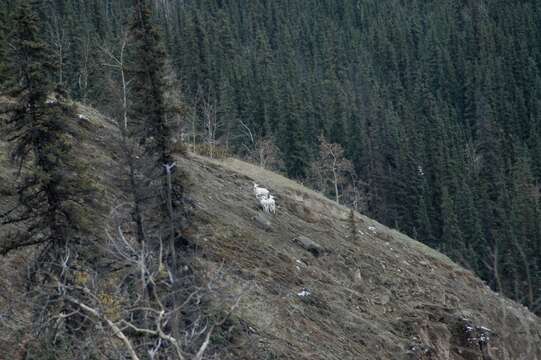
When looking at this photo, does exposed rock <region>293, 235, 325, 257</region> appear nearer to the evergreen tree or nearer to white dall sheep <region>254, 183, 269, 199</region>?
white dall sheep <region>254, 183, 269, 199</region>

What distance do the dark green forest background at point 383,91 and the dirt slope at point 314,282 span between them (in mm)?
4477

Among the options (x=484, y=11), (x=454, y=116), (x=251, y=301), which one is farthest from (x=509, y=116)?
(x=251, y=301)

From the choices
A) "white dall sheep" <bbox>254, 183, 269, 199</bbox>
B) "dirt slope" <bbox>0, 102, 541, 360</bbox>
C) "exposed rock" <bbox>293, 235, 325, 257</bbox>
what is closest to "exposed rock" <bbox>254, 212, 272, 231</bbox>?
"dirt slope" <bbox>0, 102, 541, 360</bbox>

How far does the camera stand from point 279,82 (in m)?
96.2

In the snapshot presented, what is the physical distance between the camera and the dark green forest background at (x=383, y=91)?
67.2 meters

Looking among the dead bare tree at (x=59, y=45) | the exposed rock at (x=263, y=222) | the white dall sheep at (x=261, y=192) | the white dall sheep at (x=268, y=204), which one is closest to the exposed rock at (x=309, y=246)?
the exposed rock at (x=263, y=222)

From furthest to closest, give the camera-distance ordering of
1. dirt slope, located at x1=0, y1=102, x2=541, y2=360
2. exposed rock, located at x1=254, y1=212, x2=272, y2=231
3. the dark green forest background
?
1. the dark green forest background
2. exposed rock, located at x1=254, y1=212, x2=272, y2=231
3. dirt slope, located at x1=0, y1=102, x2=541, y2=360

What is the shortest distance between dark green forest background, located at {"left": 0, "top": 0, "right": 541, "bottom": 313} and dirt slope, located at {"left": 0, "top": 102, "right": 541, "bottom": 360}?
176 inches

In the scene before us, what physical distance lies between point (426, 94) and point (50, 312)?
101866 mm

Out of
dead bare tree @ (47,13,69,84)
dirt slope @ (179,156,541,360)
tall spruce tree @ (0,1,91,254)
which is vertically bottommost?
dirt slope @ (179,156,541,360)

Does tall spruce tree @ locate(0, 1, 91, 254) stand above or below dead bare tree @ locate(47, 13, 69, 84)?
above

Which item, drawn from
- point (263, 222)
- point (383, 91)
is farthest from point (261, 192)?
point (383, 91)

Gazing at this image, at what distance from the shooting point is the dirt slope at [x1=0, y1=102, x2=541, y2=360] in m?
24.6

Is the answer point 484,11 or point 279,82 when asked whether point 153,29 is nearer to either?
point 279,82
